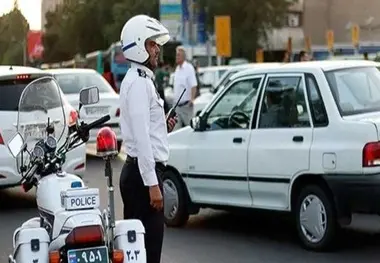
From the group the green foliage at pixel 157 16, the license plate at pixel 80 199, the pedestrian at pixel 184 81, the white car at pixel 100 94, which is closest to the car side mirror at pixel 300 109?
the license plate at pixel 80 199

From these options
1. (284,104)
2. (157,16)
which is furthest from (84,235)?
(157,16)

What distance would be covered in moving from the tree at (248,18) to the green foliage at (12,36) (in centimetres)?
1457

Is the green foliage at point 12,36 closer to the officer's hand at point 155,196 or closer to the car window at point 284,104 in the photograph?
the car window at point 284,104

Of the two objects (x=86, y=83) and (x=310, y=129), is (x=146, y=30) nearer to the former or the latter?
(x=310, y=129)

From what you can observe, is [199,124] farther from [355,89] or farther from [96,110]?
[96,110]

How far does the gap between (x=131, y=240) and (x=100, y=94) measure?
12234 mm

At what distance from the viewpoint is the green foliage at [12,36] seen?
30.9m

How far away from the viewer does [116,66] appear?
47219 mm

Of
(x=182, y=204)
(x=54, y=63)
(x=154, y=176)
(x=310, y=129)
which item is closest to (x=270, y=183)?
(x=310, y=129)

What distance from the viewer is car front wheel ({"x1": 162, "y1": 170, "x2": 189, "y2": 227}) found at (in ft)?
31.2

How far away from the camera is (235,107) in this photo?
359 inches

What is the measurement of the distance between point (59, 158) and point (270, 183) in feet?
10.8

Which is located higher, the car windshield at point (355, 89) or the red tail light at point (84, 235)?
the car windshield at point (355, 89)

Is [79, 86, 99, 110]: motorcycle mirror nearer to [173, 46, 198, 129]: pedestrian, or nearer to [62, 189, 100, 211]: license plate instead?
[62, 189, 100, 211]: license plate
